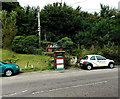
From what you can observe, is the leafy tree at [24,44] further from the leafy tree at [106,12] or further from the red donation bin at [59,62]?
the leafy tree at [106,12]

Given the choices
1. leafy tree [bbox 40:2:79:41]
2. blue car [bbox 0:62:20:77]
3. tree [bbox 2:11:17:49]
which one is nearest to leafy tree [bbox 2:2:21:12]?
leafy tree [bbox 40:2:79:41]

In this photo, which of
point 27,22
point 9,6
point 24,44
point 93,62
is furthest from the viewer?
point 9,6

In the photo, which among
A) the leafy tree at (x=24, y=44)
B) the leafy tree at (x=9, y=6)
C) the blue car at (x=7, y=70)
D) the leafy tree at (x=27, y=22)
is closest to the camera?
the blue car at (x=7, y=70)

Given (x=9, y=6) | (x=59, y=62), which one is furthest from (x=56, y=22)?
(x=59, y=62)

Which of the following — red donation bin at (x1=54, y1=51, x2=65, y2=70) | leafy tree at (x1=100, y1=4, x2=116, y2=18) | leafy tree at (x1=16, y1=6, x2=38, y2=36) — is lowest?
red donation bin at (x1=54, y1=51, x2=65, y2=70)

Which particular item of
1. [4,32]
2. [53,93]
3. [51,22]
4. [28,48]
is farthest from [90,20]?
[53,93]

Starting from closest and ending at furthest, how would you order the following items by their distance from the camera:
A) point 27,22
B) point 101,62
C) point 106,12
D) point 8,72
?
point 8,72 → point 101,62 → point 27,22 → point 106,12

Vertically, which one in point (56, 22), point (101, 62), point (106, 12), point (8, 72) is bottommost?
point (8, 72)

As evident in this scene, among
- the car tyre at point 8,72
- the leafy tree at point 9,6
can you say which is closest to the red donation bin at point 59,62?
the car tyre at point 8,72

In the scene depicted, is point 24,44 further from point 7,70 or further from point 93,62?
point 93,62

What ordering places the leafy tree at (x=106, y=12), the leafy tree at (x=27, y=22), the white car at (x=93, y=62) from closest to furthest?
the white car at (x=93, y=62) < the leafy tree at (x=27, y=22) < the leafy tree at (x=106, y=12)

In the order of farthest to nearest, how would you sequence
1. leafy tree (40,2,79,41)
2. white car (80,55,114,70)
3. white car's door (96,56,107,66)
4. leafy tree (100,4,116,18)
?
leafy tree (100,4,116,18)
leafy tree (40,2,79,41)
white car's door (96,56,107,66)
white car (80,55,114,70)

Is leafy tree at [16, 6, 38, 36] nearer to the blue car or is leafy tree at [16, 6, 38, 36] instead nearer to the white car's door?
the blue car

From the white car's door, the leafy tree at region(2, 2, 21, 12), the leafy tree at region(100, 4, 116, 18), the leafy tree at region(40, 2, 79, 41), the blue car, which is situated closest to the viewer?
the blue car
